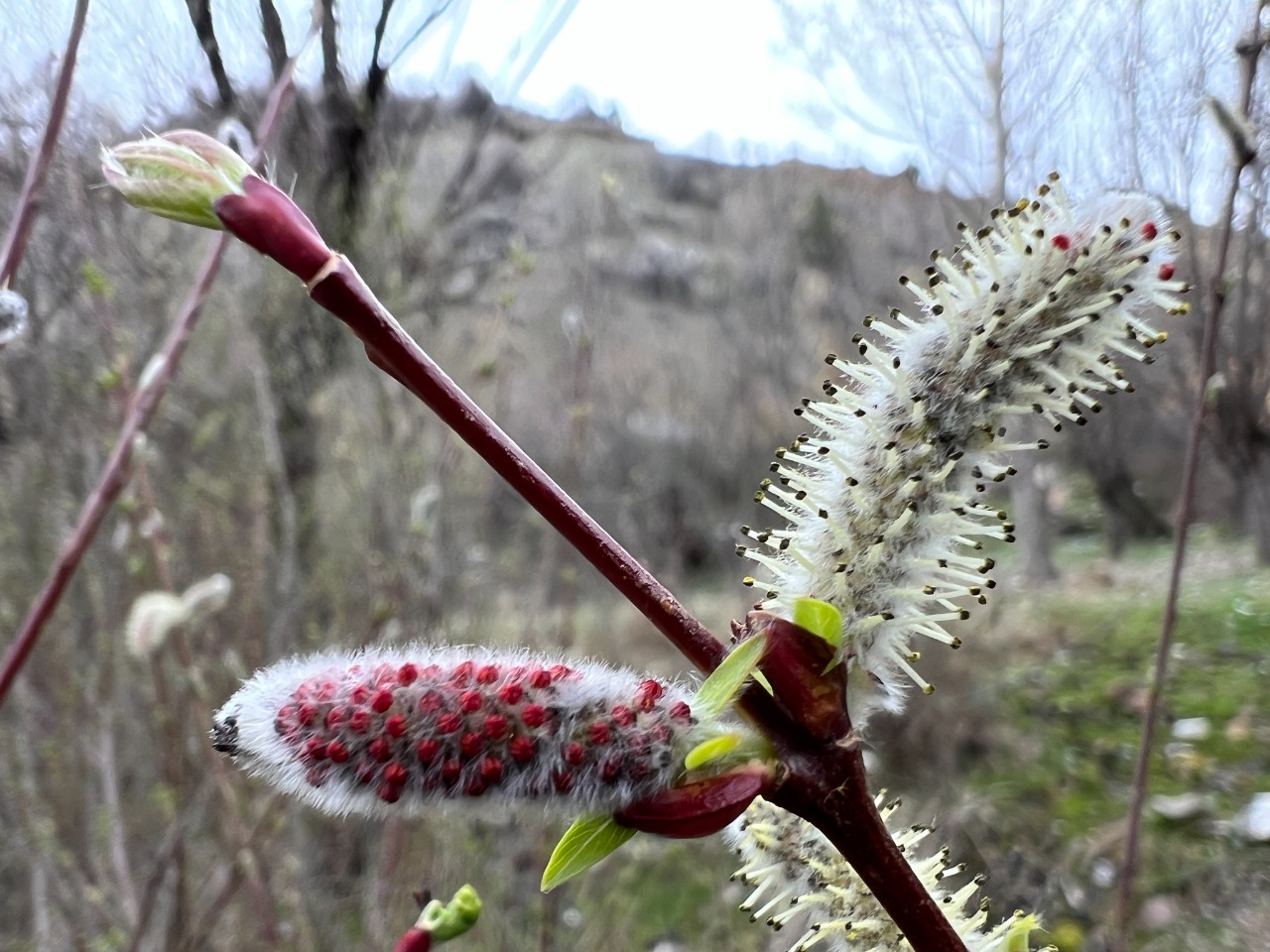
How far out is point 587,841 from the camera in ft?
1.44

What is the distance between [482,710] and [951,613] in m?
0.26

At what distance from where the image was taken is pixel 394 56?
1.72 meters

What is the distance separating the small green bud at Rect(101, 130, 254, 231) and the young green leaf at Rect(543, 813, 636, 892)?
0.34 m

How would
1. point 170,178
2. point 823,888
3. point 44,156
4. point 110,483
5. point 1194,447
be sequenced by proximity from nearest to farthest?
1. point 170,178
2. point 823,888
3. point 44,156
4. point 110,483
5. point 1194,447

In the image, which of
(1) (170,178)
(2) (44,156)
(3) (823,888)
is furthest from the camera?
(2) (44,156)

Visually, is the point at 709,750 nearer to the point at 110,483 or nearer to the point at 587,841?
the point at 587,841

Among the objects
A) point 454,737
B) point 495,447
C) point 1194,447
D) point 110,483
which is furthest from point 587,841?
point 1194,447

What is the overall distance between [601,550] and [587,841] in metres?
0.15

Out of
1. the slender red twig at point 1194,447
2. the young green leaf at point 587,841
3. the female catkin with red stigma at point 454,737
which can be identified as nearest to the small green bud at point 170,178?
the female catkin with red stigma at point 454,737

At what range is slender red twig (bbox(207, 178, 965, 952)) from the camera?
0.40 metres

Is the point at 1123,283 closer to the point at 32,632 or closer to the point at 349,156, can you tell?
the point at 32,632

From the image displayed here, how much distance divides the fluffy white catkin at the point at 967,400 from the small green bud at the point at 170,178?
1.08 feet

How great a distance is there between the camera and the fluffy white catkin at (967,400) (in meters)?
0.48

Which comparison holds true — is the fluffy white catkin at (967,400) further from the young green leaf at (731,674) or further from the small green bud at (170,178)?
the small green bud at (170,178)
